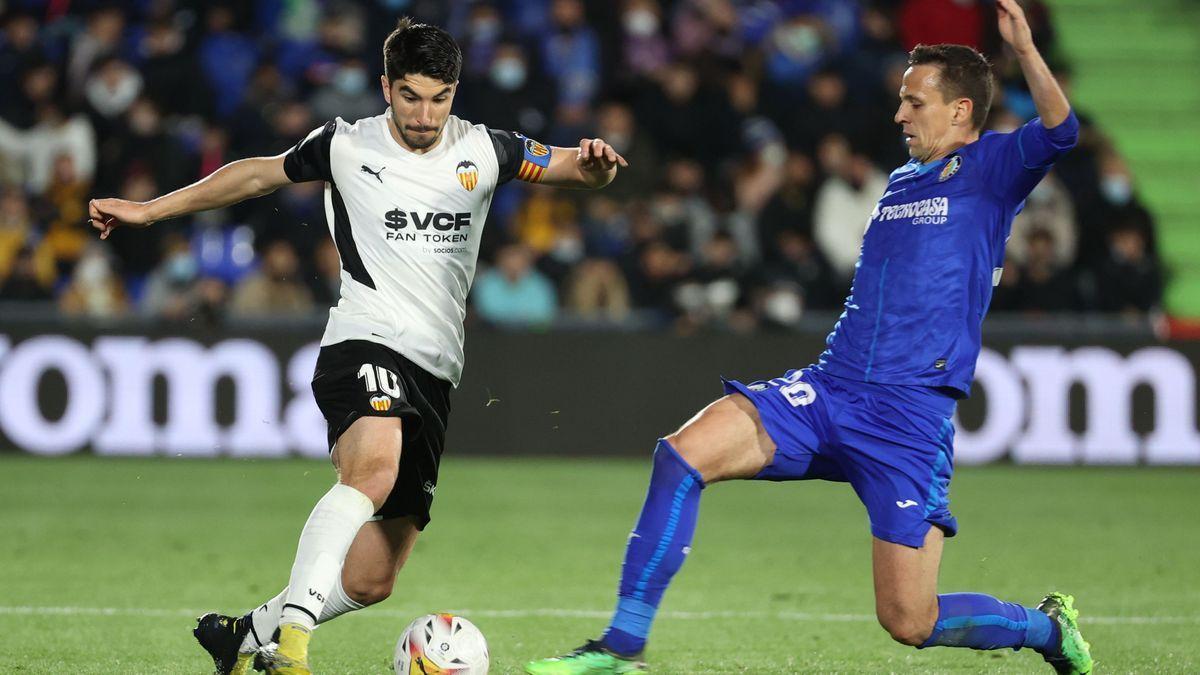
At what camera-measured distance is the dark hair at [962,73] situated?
5.60m

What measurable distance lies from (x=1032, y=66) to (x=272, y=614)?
9.65ft

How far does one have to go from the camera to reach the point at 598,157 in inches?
225

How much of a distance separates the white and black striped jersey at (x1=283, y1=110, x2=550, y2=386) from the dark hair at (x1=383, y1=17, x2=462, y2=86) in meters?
0.31

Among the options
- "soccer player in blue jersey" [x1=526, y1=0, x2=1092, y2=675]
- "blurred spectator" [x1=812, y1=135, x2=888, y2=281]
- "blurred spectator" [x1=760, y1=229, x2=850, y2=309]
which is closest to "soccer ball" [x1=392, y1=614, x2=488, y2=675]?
"soccer player in blue jersey" [x1=526, y1=0, x2=1092, y2=675]

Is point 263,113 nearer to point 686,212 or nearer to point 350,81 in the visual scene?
→ point 350,81

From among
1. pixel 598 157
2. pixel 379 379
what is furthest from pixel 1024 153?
pixel 379 379

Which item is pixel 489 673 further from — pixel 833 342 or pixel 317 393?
pixel 833 342

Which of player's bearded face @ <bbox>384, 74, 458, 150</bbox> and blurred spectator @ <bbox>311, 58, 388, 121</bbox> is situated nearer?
player's bearded face @ <bbox>384, 74, 458, 150</bbox>

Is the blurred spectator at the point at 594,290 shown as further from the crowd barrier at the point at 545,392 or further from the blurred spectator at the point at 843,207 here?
the blurred spectator at the point at 843,207

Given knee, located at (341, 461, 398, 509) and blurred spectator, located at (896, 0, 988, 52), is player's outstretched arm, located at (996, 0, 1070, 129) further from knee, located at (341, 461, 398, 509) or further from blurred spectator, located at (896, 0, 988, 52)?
blurred spectator, located at (896, 0, 988, 52)

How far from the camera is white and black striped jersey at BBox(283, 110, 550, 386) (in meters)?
5.67

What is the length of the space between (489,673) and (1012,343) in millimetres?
8281

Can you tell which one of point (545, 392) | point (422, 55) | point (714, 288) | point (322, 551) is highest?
point (422, 55)

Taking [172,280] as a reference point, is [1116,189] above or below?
above
